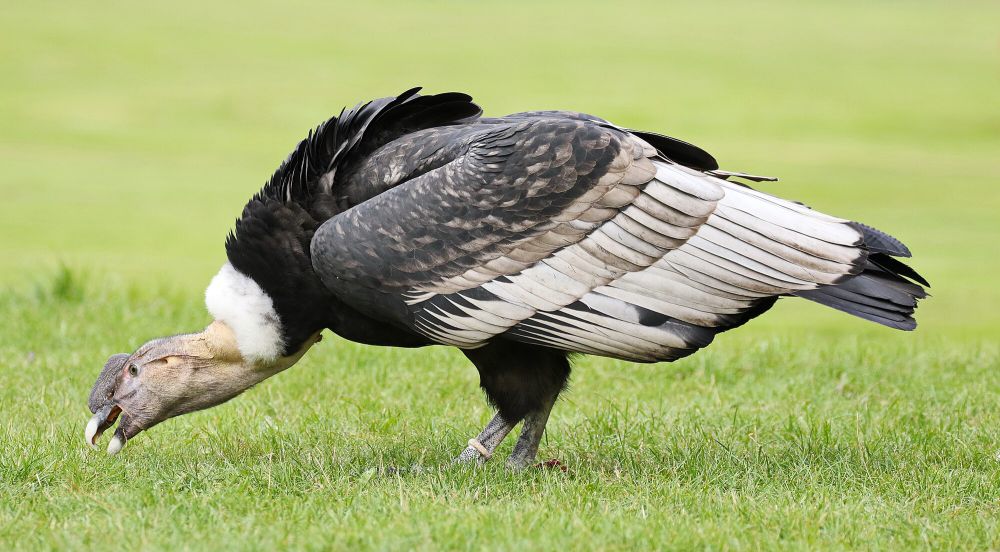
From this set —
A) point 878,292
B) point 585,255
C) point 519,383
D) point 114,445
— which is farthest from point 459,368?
point 878,292

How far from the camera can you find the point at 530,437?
482cm

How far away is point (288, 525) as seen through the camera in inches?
151

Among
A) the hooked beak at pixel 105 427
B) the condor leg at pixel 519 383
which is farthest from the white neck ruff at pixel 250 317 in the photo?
the condor leg at pixel 519 383

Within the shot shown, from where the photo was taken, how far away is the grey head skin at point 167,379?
4680 mm

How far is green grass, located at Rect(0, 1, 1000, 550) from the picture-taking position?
13.0 ft

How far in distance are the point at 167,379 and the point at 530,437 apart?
1330 millimetres

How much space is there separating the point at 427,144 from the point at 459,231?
0.46 meters

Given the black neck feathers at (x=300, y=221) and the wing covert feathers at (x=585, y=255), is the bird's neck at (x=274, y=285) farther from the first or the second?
the wing covert feathers at (x=585, y=255)

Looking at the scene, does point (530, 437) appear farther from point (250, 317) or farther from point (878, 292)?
point (878, 292)

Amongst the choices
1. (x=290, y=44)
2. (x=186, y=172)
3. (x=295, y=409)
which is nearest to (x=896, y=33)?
(x=290, y=44)

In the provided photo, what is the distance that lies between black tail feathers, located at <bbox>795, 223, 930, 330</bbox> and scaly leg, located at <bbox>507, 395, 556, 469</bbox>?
104 centimetres

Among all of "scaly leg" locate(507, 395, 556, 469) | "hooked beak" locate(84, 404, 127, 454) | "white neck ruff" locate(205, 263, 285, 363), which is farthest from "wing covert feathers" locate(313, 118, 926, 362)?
"hooked beak" locate(84, 404, 127, 454)

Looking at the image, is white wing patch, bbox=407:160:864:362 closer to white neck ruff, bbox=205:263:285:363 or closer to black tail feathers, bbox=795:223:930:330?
black tail feathers, bbox=795:223:930:330

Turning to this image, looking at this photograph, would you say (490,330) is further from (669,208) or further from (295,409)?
(295,409)
